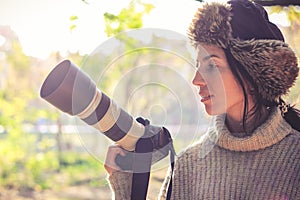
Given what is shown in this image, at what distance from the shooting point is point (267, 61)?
794 mm

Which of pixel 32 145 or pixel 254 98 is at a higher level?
pixel 254 98

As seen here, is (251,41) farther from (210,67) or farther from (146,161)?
(146,161)

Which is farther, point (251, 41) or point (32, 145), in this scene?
point (32, 145)

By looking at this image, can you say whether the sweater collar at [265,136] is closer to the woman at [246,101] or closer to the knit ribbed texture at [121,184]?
the woman at [246,101]

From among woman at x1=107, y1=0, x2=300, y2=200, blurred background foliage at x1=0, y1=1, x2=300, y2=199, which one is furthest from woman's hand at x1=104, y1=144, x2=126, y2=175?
blurred background foliage at x1=0, y1=1, x2=300, y2=199

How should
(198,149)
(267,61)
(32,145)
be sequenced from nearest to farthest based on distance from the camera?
(267,61) < (198,149) < (32,145)

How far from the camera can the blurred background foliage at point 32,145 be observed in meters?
1.56

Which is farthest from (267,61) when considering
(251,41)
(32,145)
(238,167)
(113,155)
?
(32,145)

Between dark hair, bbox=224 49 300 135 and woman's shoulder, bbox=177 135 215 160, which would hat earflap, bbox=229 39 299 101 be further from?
woman's shoulder, bbox=177 135 215 160

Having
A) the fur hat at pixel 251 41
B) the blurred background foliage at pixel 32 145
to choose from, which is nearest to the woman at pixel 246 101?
the fur hat at pixel 251 41

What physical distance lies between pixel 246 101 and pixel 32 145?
1087mm

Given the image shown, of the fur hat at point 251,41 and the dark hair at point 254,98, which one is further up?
the fur hat at point 251,41

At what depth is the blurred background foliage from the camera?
1.56 metres

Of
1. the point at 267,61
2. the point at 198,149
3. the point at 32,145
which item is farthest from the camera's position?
the point at 32,145
